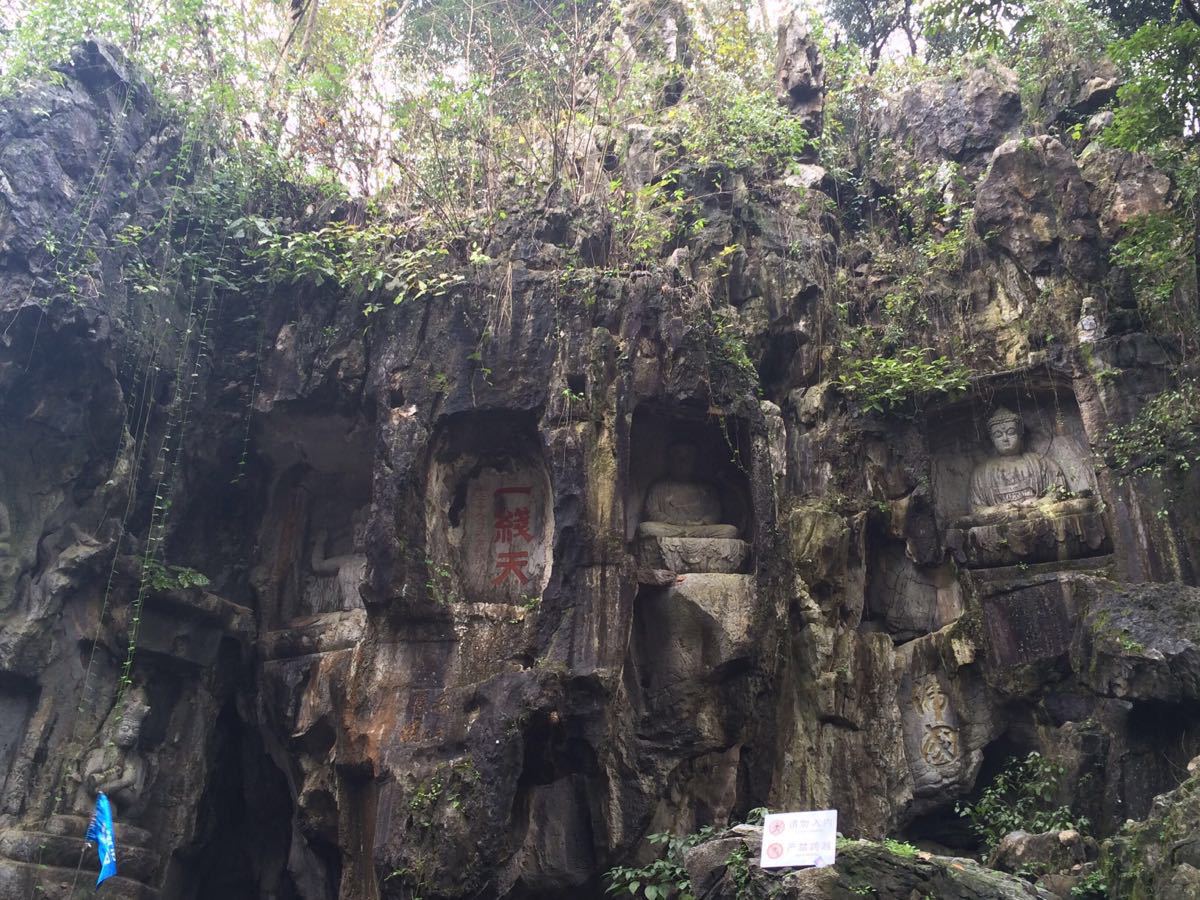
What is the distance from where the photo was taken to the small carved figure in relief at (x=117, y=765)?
957 centimetres

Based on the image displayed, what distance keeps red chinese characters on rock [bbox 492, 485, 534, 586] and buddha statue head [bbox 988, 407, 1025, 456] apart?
227 inches

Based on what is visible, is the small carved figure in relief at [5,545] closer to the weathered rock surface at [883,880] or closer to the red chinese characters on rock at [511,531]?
the red chinese characters on rock at [511,531]

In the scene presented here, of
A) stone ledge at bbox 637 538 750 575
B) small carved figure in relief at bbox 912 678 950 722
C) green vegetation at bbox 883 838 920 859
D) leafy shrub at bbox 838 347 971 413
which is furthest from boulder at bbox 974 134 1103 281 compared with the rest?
green vegetation at bbox 883 838 920 859

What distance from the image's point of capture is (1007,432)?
1203 cm

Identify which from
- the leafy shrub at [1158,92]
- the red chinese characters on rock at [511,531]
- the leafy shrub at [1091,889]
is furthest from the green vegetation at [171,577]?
the leafy shrub at [1158,92]

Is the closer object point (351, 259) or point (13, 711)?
point (13, 711)

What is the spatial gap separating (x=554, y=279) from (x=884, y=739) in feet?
19.7

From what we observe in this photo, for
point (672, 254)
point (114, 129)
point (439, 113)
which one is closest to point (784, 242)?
point (672, 254)

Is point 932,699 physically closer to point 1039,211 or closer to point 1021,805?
point 1021,805

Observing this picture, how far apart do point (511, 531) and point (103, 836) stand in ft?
15.5

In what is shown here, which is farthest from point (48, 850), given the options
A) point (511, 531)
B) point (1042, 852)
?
point (1042, 852)

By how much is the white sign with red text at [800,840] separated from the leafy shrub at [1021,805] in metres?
3.55

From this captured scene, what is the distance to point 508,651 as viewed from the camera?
935cm

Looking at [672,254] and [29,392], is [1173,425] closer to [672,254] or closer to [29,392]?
[672,254]
